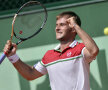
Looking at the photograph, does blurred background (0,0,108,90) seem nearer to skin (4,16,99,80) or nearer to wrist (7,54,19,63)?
skin (4,16,99,80)

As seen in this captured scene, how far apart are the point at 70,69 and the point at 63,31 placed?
0.43 metres

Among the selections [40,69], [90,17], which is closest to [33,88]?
[40,69]

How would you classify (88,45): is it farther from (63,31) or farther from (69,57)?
(63,31)

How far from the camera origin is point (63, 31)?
3.62 metres

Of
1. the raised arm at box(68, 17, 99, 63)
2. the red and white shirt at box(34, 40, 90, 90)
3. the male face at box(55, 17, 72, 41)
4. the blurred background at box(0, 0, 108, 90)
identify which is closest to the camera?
the raised arm at box(68, 17, 99, 63)

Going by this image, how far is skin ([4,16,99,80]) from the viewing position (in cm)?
334

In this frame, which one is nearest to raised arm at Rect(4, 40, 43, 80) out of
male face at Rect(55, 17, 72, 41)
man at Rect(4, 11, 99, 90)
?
man at Rect(4, 11, 99, 90)

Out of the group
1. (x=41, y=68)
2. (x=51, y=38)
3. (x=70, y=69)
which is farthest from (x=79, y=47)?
(x=51, y=38)

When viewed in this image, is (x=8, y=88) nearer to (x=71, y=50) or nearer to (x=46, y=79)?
(x=46, y=79)

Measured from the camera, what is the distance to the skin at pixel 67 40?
334 centimetres

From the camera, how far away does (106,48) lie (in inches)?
173

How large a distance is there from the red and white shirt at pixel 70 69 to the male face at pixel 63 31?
10 centimetres

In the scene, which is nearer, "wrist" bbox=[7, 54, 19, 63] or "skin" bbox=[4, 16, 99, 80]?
"skin" bbox=[4, 16, 99, 80]

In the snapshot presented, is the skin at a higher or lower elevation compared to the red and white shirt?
higher
